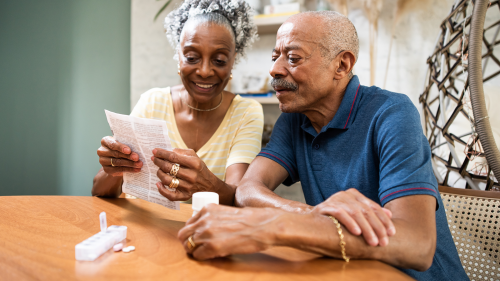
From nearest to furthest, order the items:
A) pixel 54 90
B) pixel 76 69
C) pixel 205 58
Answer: pixel 205 58, pixel 54 90, pixel 76 69

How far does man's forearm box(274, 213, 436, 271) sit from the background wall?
2.38m

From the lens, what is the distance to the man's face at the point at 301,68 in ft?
4.22

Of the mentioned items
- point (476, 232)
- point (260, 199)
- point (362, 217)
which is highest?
point (362, 217)

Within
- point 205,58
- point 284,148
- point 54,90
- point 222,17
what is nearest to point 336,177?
point 284,148

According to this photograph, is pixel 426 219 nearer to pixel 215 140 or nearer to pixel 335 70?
pixel 335 70

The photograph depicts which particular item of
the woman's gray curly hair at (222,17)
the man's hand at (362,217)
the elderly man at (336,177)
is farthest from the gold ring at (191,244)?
the woman's gray curly hair at (222,17)

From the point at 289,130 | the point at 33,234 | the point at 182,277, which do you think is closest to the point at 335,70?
the point at 289,130

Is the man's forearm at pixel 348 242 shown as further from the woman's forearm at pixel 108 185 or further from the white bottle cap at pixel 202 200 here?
the woman's forearm at pixel 108 185

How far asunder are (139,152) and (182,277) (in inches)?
23.8

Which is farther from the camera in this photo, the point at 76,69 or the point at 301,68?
the point at 76,69

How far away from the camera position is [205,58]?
172cm

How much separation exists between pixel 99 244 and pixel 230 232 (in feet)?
0.96

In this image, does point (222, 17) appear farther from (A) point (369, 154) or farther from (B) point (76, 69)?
(B) point (76, 69)

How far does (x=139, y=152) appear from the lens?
119 centimetres
